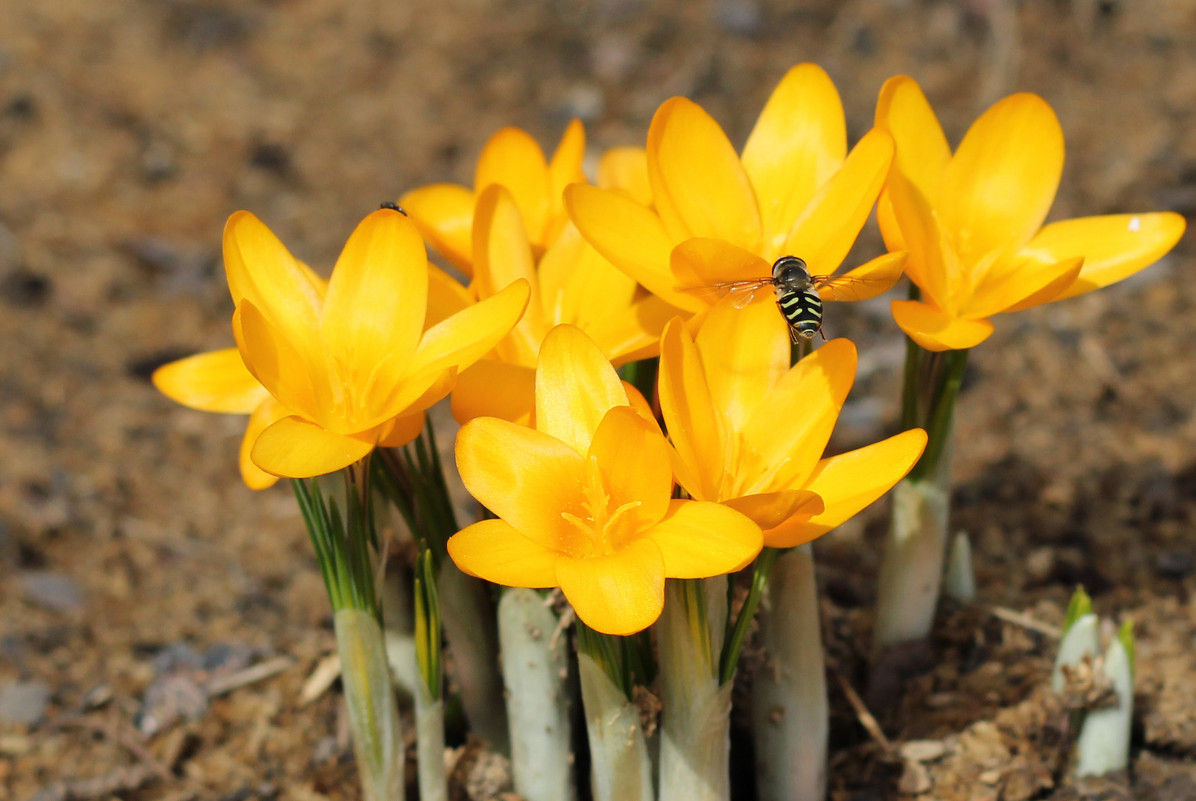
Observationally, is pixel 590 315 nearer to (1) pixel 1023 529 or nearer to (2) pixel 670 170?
(2) pixel 670 170

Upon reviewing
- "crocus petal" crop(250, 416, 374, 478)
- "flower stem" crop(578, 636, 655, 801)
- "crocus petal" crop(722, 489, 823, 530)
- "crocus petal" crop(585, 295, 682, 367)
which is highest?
"crocus petal" crop(585, 295, 682, 367)

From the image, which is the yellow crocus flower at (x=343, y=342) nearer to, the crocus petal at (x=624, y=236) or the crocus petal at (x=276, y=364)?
the crocus petal at (x=276, y=364)

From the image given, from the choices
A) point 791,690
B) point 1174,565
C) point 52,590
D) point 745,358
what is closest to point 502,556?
point 745,358

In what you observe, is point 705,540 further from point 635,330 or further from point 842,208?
point 842,208

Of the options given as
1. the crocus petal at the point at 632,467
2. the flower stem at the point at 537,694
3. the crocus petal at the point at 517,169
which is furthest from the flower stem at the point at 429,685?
the crocus petal at the point at 517,169

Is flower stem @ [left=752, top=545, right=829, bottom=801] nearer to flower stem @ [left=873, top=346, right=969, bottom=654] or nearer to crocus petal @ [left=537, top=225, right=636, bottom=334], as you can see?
flower stem @ [left=873, top=346, right=969, bottom=654]

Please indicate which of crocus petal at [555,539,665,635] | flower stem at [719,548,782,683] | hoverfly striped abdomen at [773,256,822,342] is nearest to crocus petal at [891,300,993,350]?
hoverfly striped abdomen at [773,256,822,342]
